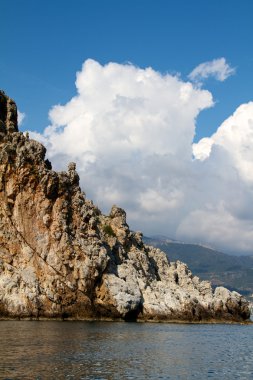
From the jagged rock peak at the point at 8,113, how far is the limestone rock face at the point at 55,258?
53 centimetres

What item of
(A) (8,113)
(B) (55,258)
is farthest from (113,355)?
(A) (8,113)

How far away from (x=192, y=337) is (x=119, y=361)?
119 feet

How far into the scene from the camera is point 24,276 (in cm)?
10419

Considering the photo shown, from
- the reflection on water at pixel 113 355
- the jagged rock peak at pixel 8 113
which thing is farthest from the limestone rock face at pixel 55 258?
the reflection on water at pixel 113 355

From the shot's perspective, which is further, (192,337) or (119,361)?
(192,337)

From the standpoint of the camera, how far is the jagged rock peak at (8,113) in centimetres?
12838

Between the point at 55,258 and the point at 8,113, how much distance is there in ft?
145

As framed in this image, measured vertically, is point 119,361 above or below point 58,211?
below

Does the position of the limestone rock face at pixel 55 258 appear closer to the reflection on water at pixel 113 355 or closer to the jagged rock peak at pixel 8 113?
the jagged rock peak at pixel 8 113

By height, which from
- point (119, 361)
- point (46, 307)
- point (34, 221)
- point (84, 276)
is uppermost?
point (34, 221)

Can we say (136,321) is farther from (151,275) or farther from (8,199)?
(8,199)

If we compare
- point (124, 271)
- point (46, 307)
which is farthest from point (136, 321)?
point (46, 307)

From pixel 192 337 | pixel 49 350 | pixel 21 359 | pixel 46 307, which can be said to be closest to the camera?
pixel 21 359

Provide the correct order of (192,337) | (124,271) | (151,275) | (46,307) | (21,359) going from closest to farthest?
(21,359) < (192,337) < (46,307) < (124,271) < (151,275)
